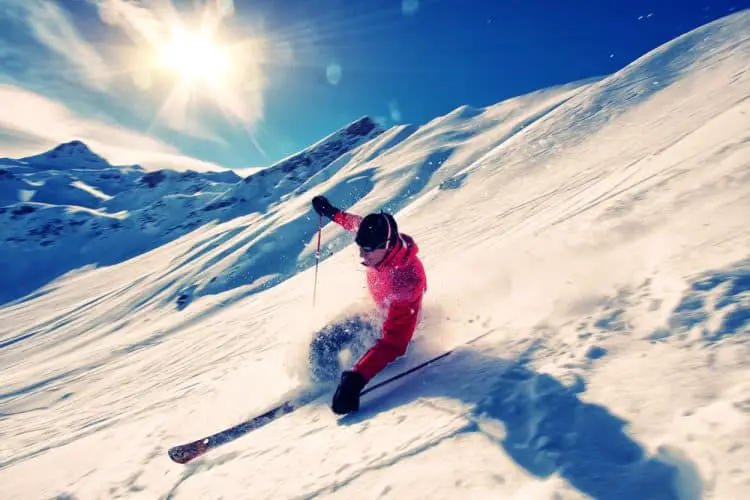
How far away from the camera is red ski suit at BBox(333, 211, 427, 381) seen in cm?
384

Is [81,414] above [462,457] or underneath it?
above

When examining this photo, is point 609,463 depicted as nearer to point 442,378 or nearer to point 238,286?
point 442,378

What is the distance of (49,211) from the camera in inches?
4919

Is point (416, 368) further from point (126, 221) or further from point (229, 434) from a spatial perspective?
point (126, 221)

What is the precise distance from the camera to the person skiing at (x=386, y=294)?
3762 mm

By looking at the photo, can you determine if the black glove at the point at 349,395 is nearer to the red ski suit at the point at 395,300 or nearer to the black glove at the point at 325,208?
the red ski suit at the point at 395,300

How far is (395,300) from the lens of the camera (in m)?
4.05

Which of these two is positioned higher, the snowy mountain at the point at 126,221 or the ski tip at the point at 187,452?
the snowy mountain at the point at 126,221

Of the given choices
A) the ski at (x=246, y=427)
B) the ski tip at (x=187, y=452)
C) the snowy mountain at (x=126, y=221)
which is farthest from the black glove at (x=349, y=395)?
the snowy mountain at (x=126, y=221)

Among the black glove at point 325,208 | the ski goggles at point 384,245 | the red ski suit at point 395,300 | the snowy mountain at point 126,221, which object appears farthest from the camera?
the snowy mountain at point 126,221

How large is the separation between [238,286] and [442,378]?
22.0 m

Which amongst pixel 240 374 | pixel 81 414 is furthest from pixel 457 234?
pixel 81 414

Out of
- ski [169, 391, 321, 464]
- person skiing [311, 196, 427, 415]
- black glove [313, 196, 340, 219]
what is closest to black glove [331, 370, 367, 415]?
person skiing [311, 196, 427, 415]

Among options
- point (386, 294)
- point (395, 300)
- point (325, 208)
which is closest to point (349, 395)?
point (395, 300)
